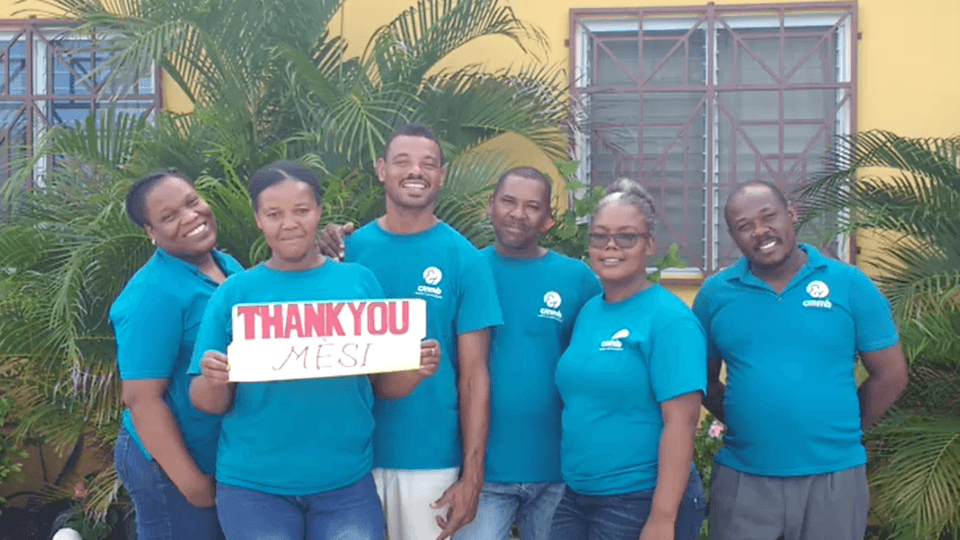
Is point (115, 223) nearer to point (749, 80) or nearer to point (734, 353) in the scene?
point (734, 353)

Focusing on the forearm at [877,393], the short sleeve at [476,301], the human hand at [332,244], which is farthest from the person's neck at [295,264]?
the forearm at [877,393]

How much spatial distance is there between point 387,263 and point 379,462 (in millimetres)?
566

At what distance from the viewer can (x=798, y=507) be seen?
3.13 meters

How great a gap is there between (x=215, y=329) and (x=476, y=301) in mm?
748

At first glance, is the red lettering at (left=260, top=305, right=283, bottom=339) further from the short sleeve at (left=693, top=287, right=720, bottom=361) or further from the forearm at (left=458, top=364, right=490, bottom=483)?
the short sleeve at (left=693, top=287, right=720, bottom=361)

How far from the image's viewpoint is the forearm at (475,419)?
3.09 meters

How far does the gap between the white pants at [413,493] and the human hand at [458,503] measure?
2 cm

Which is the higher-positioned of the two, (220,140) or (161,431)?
(220,140)

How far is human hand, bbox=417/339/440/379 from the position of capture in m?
2.83

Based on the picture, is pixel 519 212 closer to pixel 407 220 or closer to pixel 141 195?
pixel 407 220

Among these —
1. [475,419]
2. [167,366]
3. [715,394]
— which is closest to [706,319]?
[715,394]

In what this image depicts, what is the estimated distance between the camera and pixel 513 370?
126 inches

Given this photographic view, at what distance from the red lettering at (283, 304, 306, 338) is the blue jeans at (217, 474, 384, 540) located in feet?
1.40

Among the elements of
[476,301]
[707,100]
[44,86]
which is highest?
[44,86]
